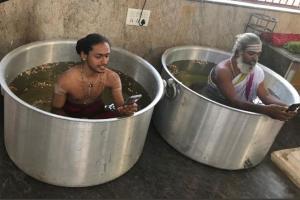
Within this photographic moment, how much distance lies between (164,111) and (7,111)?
1.16m

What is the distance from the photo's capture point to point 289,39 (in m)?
3.13

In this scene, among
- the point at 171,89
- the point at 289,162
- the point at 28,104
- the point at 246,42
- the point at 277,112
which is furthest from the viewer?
the point at 289,162

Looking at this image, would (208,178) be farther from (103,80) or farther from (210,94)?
(103,80)

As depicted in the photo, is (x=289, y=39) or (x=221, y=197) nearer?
(x=221, y=197)

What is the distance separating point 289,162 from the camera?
259cm

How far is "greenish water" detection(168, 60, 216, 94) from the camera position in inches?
115

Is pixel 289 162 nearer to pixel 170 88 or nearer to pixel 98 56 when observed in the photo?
pixel 170 88

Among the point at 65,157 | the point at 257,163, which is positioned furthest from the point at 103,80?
the point at 257,163

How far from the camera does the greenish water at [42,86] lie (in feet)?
7.58

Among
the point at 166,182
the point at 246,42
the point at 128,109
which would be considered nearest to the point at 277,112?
the point at 246,42

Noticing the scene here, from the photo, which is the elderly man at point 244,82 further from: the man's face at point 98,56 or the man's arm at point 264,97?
the man's face at point 98,56

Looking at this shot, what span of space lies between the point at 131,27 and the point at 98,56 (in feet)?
2.95

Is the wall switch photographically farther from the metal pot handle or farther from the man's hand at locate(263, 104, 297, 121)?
the man's hand at locate(263, 104, 297, 121)

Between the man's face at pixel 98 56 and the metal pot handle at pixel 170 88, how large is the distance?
0.55 m
